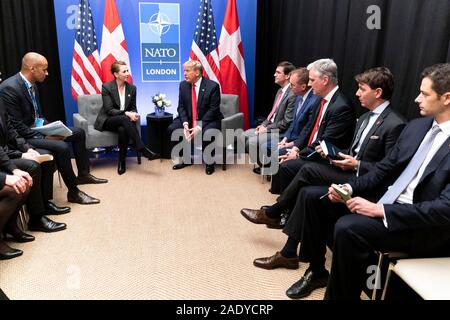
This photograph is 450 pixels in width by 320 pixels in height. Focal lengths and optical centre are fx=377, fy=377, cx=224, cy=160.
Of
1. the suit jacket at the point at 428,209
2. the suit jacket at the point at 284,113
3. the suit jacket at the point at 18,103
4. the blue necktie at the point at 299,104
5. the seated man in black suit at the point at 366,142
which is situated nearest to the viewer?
the suit jacket at the point at 428,209

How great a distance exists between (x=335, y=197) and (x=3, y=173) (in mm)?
2425

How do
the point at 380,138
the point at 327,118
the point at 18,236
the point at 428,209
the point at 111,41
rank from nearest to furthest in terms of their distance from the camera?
the point at 428,209, the point at 380,138, the point at 18,236, the point at 327,118, the point at 111,41

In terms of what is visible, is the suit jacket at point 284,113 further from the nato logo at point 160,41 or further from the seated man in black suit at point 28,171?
the seated man in black suit at point 28,171

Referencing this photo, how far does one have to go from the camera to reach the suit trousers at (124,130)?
479 centimetres

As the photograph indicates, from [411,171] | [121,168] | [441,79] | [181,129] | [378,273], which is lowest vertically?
[121,168]

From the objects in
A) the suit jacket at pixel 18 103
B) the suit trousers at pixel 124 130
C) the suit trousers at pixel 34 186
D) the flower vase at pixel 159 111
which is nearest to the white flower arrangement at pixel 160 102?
the flower vase at pixel 159 111

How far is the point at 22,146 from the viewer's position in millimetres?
3486

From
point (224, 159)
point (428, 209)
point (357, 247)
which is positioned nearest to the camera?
point (428, 209)

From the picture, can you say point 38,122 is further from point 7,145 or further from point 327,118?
point 327,118

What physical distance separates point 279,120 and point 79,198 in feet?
8.02

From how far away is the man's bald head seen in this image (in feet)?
12.2

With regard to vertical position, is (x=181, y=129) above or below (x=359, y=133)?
below

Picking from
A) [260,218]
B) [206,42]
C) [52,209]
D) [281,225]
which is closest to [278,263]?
[260,218]

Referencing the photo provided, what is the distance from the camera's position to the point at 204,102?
5.02m
